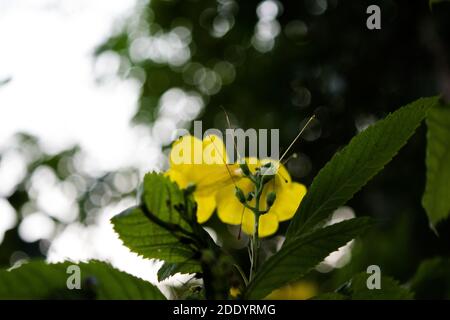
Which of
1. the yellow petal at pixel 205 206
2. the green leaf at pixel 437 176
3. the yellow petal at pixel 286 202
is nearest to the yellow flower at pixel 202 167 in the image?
the yellow petal at pixel 205 206

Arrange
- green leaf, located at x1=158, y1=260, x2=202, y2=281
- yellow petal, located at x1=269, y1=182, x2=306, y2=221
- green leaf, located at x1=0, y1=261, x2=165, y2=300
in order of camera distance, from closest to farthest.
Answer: green leaf, located at x1=0, y1=261, x2=165, y2=300 < green leaf, located at x1=158, y1=260, x2=202, y2=281 < yellow petal, located at x1=269, y1=182, x2=306, y2=221

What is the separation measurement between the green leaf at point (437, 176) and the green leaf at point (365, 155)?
0.38 metres

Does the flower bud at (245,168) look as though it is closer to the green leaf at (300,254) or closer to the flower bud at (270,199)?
the flower bud at (270,199)

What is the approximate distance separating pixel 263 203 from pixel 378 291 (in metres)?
0.34

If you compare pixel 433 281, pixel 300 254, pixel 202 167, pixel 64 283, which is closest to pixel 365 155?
pixel 300 254

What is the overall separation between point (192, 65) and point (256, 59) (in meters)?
0.60

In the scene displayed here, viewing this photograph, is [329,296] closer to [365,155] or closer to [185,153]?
[365,155]

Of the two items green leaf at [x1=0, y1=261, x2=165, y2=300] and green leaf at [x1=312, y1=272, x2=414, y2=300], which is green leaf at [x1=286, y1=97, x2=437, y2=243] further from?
green leaf at [x1=0, y1=261, x2=165, y2=300]

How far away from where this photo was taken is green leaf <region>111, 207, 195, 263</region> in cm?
69

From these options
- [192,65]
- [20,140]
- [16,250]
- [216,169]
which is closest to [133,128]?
[192,65]

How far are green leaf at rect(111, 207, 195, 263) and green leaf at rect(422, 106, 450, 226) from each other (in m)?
0.57

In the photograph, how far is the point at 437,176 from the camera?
3.52 feet

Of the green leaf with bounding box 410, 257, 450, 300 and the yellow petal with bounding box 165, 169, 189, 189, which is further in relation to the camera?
the green leaf with bounding box 410, 257, 450, 300

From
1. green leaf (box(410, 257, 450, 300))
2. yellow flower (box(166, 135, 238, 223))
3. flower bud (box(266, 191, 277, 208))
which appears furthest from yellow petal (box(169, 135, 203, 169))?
green leaf (box(410, 257, 450, 300))
